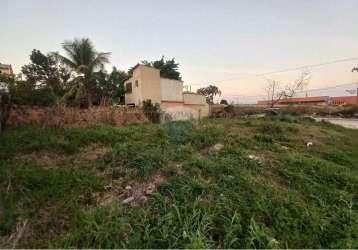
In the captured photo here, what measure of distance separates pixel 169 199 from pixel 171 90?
14.1 m

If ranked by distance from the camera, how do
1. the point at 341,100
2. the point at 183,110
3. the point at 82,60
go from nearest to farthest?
the point at 82,60, the point at 183,110, the point at 341,100

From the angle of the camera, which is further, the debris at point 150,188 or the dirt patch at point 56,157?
the dirt patch at point 56,157

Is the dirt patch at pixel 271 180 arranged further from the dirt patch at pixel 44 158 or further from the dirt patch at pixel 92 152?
the dirt patch at pixel 44 158

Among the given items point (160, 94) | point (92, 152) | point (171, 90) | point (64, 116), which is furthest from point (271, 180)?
point (171, 90)

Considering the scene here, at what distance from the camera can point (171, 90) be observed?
16.0m

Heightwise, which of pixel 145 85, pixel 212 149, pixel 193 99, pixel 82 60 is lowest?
pixel 212 149

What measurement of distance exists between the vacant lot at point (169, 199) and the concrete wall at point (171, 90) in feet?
38.2

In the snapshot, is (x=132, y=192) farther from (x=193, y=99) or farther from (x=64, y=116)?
(x=193, y=99)

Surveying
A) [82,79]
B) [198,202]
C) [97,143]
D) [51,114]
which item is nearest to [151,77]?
[82,79]

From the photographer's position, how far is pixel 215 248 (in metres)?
1.79

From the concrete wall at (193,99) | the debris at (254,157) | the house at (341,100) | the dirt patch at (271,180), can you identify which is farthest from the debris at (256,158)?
the house at (341,100)

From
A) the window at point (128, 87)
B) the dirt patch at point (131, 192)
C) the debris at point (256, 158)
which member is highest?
the window at point (128, 87)

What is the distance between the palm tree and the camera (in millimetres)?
13200

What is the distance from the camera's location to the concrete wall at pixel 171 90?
15.3 meters
